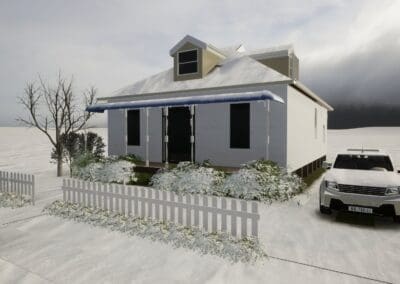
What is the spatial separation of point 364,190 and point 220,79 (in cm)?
772

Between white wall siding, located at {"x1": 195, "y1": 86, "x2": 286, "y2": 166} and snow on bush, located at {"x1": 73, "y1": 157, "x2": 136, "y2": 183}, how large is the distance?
315cm

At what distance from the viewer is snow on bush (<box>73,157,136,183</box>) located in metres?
10.7

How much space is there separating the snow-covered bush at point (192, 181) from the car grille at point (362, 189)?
3.80 m

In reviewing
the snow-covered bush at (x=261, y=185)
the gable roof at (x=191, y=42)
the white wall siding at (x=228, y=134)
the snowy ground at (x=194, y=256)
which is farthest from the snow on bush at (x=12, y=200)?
the gable roof at (x=191, y=42)

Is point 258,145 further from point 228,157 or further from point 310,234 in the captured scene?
point 310,234

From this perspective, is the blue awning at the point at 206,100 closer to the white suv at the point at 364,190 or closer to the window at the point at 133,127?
the window at the point at 133,127

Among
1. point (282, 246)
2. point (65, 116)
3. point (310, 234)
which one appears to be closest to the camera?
point (282, 246)

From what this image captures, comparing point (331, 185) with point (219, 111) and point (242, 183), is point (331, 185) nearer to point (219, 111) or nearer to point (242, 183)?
point (242, 183)

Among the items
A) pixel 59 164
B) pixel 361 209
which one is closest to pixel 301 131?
pixel 361 209

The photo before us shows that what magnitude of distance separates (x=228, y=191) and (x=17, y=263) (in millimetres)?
5897

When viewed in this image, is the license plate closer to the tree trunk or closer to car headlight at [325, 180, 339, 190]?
car headlight at [325, 180, 339, 190]

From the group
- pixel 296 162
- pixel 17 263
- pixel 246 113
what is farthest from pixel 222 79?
pixel 17 263

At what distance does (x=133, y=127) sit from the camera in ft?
46.9

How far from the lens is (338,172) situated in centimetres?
694
